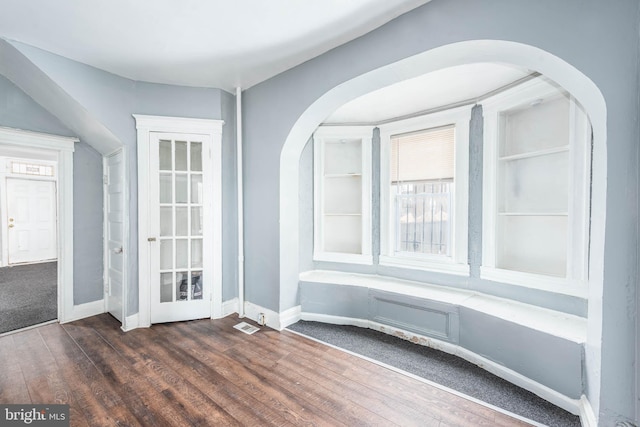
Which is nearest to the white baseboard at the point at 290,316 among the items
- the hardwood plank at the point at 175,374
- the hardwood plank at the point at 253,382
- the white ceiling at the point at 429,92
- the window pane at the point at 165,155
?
the hardwood plank at the point at 253,382

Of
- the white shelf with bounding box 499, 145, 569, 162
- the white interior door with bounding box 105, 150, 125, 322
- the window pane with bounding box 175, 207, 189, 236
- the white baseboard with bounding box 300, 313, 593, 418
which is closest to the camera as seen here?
the white baseboard with bounding box 300, 313, 593, 418

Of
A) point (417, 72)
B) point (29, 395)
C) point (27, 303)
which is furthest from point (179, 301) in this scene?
point (417, 72)

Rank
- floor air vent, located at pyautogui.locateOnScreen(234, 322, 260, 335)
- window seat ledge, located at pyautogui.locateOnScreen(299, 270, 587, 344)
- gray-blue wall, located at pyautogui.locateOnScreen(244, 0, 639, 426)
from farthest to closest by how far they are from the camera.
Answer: floor air vent, located at pyautogui.locateOnScreen(234, 322, 260, 335) < window seat ledge, located at pyautogui.locateOnScreen(299, 270, 587, 344) < gray-blue wall, located at pyautogui.locateOnScreen(244, 0, 639, 426)

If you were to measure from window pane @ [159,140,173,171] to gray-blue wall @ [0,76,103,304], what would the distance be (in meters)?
0.99

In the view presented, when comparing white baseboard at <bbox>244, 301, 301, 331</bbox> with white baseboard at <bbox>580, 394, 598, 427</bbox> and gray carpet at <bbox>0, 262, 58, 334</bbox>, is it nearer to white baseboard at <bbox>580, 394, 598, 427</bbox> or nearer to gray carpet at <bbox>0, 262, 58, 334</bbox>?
gray carpet at <bbox>0, 262, 58, 334</bbox>

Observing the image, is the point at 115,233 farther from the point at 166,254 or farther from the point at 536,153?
the point at 536,153

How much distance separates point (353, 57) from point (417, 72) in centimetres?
55

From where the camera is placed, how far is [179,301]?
3.31 metres

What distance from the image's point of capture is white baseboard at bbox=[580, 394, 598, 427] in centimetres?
164

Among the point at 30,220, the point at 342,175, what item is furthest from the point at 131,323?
the point at 30,220

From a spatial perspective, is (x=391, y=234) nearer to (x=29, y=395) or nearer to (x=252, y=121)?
(x=252, y=121)

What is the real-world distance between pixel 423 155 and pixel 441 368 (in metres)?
2.19

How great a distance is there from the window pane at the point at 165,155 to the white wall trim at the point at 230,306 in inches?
68.2

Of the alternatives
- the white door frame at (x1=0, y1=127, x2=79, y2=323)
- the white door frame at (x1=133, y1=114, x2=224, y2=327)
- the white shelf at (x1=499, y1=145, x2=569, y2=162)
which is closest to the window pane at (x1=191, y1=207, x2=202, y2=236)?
the white door frame at (x1=133, y1=114, x2=224, y2=327)
